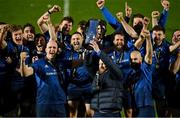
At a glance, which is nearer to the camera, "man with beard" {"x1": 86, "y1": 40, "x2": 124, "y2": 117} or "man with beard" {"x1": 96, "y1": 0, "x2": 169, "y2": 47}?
"man with beard" {"x1": 86, "y1": 40, "x2": 124, "y2": 117}

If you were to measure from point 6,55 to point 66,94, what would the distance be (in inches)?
34.1

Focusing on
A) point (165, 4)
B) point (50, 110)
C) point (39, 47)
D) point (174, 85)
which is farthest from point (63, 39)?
point (174, 85)

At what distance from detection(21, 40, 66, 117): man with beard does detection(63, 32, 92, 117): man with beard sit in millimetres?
116

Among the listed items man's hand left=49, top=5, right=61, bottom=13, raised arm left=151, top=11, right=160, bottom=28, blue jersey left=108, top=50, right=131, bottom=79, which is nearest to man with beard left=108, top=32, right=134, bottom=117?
blue jersey left=108, top=50, right=131, bottom=79

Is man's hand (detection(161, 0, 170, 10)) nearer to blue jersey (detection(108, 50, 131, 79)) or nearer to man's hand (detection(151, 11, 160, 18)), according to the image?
man's hand (detection(151, 11, 160, 18))

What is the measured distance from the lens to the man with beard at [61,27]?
4.62 m

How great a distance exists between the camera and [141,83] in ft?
15.0

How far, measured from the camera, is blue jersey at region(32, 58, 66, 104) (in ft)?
14.8

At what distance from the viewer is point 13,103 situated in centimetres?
459

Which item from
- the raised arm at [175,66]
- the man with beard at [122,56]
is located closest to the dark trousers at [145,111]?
the man with beard at [122,56]

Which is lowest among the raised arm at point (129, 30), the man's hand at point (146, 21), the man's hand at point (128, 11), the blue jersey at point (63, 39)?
the blue jersey at point (63, 39)

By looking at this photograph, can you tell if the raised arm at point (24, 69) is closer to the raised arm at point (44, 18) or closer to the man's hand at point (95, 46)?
the raised arm at point (44, 18)

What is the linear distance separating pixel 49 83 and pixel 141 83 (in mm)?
1103

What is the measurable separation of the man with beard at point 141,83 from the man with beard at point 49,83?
84 cm
